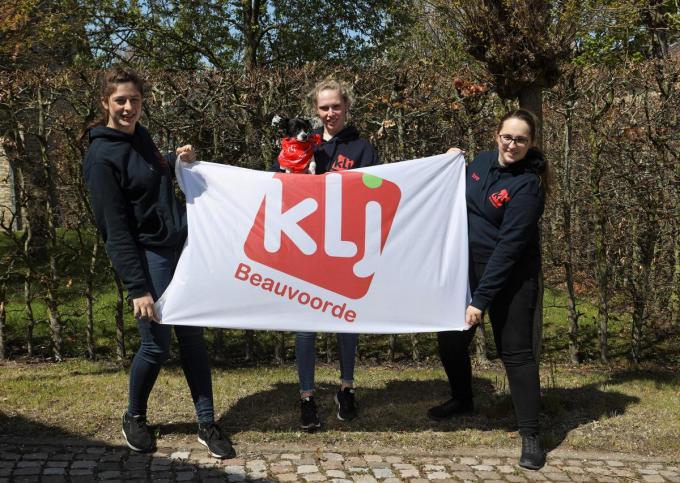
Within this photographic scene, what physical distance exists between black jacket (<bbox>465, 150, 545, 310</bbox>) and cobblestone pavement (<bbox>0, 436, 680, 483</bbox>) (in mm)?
980

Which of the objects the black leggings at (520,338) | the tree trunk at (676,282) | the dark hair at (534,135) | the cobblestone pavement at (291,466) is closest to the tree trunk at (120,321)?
the cobblestone pavement at (291,466)

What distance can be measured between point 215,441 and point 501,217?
2.21m

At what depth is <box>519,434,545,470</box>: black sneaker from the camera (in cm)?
426

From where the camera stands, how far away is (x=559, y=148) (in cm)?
857

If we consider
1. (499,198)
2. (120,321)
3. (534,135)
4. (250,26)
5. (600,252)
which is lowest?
(120,321)

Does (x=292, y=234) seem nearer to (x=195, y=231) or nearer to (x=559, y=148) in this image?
(x=195, y=231)

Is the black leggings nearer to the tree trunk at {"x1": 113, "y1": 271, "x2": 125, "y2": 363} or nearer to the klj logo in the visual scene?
the klj logo

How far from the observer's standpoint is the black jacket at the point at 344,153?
15.7ft

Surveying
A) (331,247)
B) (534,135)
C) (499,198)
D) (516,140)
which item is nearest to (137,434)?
(331,247)

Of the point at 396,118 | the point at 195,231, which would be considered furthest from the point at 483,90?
the point at 195,231

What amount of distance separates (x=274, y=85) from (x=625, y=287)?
149 inches

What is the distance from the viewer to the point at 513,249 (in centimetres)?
423

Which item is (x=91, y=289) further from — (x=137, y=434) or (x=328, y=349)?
(x=137, y=434)

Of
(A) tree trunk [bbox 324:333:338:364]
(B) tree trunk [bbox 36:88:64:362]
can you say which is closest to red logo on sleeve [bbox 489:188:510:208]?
(A) tree trunk [bbox 324:333:338:364]
